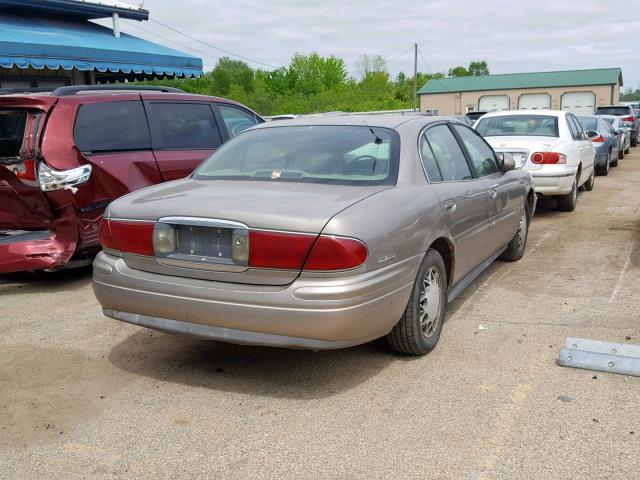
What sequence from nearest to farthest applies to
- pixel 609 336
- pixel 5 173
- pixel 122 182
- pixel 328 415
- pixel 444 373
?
pixel 328 415
pixel 444 373
pixel 609 336
pixel 5 173
pixel 122 182

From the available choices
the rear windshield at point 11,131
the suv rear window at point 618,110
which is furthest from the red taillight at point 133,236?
the suv rear window at point 618,110

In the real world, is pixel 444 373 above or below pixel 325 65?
below

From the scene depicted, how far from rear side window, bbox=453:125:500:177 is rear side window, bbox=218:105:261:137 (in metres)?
2.83

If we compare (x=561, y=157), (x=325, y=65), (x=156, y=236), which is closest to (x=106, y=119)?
(x=156, y=236)

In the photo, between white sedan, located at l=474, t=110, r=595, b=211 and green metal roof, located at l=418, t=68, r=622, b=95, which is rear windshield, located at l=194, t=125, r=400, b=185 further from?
green metal roof, located at l=418, t=68, r=622, b=95

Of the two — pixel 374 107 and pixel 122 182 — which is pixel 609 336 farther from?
pixel 374 107

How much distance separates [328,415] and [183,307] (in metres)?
0.97

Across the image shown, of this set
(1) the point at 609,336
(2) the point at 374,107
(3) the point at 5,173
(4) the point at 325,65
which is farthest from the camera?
(4) the point at 325,65

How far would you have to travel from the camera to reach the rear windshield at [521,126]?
31.3ft

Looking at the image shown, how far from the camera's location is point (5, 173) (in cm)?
556

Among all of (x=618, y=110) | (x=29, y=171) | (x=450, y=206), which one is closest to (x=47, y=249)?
(x=29, y=171)

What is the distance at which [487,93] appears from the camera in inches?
2410

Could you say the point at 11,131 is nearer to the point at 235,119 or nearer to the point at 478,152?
the point at 235,119

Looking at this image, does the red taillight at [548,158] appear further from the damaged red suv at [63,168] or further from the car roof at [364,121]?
the damaged red suv at [63,168]
